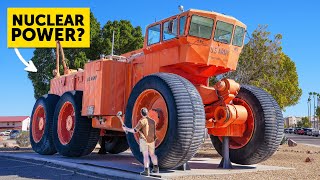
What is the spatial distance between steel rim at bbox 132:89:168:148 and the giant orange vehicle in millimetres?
24

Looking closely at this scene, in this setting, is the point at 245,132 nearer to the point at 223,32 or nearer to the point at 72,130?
the point at 223,32

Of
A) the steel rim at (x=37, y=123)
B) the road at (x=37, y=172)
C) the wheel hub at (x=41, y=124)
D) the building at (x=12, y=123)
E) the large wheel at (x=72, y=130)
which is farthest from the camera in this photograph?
the building at (x=12, y=123)

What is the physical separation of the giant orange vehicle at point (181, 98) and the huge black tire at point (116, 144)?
2535 millimetres

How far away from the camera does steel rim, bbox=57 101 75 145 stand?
1442 cm

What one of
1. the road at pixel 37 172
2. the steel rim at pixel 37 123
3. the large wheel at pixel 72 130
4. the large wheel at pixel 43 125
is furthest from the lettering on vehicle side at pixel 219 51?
the steel rim at pixel 37 123

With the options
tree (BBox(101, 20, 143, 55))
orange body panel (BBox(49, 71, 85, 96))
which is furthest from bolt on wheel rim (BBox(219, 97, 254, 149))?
tree (BBox(101, 20, 143, 55))

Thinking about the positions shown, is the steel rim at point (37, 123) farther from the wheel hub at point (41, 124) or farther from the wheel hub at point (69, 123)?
the wheel hub at point (69, 123)

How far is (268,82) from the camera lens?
26641 millimetres

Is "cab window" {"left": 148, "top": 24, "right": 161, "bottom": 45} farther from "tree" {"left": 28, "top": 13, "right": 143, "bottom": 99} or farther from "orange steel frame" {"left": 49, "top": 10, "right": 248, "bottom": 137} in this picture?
"tree" {"left": 28, "top": 13, "right": 143, "bottom": 99}

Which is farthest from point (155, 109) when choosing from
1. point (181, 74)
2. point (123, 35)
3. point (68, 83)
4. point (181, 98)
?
point (123, 35)

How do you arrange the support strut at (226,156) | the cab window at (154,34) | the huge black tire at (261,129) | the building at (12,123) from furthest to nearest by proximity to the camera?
1. the building at (12,123)
2. the cab window at (154,34)
3. the support strut at (226,156)
4. the huge black tire at (261,129)

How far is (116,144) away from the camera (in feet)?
55.8

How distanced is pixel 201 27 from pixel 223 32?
772 millimetres

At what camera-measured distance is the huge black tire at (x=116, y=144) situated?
1702cm
